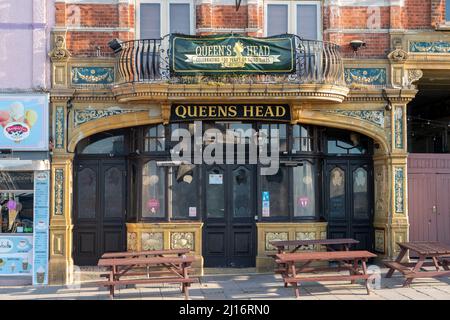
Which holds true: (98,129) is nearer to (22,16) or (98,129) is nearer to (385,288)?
(22,16)

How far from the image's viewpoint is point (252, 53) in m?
13.8

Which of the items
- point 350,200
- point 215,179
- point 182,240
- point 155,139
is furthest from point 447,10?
point 182,240

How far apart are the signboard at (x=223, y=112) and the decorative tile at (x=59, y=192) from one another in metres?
2.61

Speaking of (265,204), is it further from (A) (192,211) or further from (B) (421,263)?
(B) (421,263)

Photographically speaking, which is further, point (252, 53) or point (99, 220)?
point (99, 220)

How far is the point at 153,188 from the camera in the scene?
14766mm

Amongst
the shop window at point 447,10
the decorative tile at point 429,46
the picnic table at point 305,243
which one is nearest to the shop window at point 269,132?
the picnic table at point 305,243

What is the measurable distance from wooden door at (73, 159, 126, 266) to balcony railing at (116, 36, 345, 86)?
2170mm

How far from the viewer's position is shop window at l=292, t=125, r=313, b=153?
15062mm

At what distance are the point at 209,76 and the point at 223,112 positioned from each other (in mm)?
942
